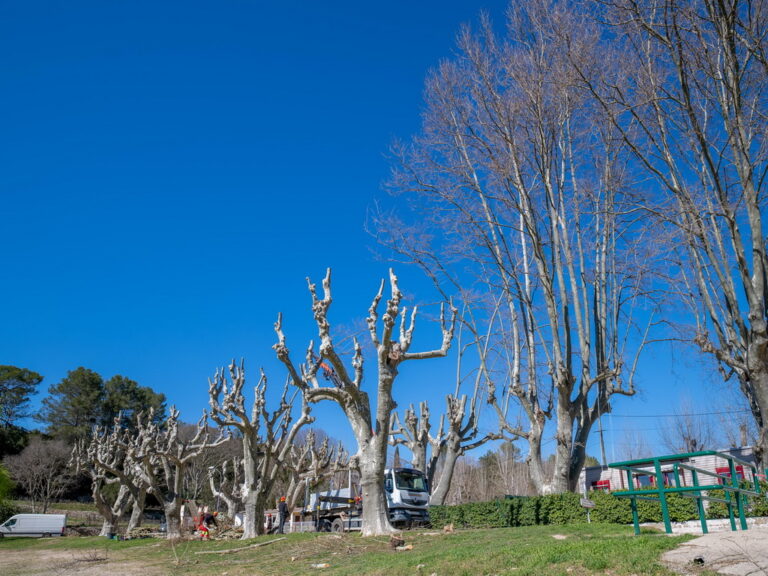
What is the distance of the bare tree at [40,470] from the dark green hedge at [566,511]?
112 feet

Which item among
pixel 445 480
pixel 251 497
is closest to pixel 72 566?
pixel 251 497

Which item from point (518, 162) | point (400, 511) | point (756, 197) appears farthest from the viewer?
point (400, 511)

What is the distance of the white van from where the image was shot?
34375 millimetres

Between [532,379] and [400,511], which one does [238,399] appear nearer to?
[400,511]

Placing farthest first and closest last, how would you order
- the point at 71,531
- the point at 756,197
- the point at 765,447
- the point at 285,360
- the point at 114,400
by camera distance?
the point at 114,400 → the point at 71,531 → the point at 285,360 → the point at 765,447 → the point at 756,197

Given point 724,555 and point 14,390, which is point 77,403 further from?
point 724,555

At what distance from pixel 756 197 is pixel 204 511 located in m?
22.2

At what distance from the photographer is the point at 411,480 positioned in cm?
2138

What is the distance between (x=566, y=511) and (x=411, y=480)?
23.0 feet

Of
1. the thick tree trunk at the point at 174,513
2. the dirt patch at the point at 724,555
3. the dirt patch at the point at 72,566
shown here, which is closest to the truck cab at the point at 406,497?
the dirt patch at the point at 72,566

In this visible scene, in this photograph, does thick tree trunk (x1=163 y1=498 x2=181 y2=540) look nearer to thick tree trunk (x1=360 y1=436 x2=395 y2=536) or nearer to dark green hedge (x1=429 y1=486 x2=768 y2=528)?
dark green hedge (x1=429 y1=486 x2=768 y2=528)

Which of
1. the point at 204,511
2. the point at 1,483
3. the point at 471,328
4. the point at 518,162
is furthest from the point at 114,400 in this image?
the point at 518,162

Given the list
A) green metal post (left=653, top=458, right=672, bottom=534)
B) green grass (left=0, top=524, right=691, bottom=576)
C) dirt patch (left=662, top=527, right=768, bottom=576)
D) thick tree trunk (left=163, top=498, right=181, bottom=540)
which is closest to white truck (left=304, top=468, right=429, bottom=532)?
green grass (left=0, top=524, right=691, bottom=576)

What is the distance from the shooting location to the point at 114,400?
5678cm
